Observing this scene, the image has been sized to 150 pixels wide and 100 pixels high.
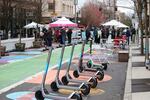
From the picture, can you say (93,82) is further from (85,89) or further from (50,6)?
(50,6)

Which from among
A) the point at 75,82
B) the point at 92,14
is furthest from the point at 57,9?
the point at 75,82

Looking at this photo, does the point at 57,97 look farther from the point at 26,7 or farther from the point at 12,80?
the point at 26,7

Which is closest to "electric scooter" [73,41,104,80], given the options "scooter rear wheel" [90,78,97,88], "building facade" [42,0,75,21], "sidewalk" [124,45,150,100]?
"scooter rear wheel" [90,78,97,88]

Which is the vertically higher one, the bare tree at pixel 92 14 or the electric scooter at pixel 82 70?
the bare tree at pixel 92 14

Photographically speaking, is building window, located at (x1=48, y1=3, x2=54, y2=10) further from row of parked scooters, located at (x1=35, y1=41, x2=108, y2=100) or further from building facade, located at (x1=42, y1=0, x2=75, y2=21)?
row of parked scooters, located at (x1=35, y1=41, x2=108, y2=100)

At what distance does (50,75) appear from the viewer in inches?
675

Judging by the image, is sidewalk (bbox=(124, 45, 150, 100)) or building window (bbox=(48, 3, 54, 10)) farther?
building window (bbox=(48, 3, 54, 10))

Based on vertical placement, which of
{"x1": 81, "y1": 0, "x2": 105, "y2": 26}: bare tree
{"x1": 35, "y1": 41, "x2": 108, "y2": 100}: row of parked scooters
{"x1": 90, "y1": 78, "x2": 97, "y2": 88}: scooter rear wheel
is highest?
{"x1": 81, "y1": 0, "x2": 105, "y2": 26}: bare tree

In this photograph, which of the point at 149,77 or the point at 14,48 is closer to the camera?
the point at 149,77

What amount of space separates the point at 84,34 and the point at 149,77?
117 ft

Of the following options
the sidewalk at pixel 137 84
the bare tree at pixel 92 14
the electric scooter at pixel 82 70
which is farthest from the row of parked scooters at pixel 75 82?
the bare tree at pixel 92 14

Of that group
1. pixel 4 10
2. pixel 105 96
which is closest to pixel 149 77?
pixel 105 96

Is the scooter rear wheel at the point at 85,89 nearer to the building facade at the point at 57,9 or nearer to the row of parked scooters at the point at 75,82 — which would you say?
the row of parked scooters at the point at 75,82

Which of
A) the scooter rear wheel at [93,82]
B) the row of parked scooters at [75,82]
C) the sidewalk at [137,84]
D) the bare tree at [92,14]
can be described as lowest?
the sidewalk at [137,84]
